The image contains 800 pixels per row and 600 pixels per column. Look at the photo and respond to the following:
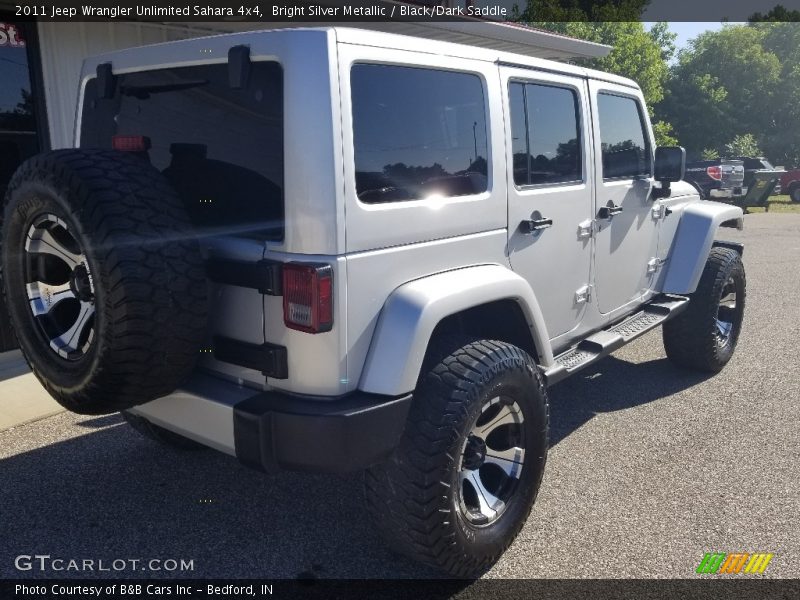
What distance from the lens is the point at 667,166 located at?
439cm

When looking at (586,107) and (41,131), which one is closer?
(586,107)

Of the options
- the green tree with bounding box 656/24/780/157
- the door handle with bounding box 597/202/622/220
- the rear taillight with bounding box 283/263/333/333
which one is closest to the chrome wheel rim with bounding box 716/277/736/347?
the door handle with bounding box 597/202/622/220

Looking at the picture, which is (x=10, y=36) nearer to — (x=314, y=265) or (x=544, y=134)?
(x=544, y=134)

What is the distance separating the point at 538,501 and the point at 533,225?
4.48 feet

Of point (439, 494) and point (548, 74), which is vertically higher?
point (548, 74)

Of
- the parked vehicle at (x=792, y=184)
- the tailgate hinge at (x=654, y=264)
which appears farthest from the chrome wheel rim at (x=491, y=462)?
the parked vehicle at (x=792, y=184)

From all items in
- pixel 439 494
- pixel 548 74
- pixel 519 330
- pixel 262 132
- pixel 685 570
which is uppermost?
pixel 548 74

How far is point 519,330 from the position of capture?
122 inches

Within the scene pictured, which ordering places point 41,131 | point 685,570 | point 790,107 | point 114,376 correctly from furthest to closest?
1. point 790,107
2. point 41,131
3. point 685,570
4. point 114,376

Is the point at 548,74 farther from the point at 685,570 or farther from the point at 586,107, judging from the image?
the point at 685,570

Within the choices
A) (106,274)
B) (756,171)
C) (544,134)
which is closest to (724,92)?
(756,171)

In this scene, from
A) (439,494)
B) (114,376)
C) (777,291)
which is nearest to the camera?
(114,376)

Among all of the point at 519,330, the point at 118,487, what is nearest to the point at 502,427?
the point at 519,330

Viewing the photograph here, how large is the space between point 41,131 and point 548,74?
14.5 feet
